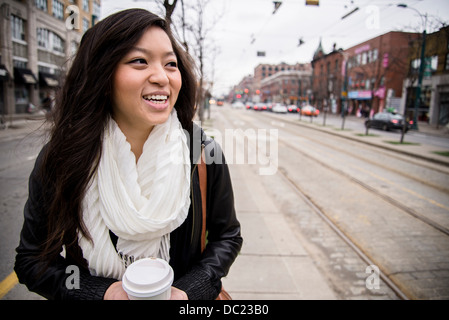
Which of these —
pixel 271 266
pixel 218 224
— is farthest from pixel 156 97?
pixel 271 266

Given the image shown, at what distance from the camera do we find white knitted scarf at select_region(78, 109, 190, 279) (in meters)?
1.08

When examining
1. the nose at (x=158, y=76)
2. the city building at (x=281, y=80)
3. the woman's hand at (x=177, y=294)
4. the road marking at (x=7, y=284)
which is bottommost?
the road marking at (x=7, y=284)

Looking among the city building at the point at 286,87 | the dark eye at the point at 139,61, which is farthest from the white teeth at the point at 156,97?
the city building at the point at 286,87

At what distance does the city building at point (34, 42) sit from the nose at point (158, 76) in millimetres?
619

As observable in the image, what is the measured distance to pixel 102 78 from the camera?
3.58ft

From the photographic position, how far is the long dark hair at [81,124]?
3.52 feet

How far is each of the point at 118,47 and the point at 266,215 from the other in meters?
4.25

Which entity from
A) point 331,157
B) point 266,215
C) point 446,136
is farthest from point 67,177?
point 446,136

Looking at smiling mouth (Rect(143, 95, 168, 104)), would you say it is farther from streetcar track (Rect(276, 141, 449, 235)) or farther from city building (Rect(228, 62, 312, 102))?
city building (Rect(228, 62, 312, 102))

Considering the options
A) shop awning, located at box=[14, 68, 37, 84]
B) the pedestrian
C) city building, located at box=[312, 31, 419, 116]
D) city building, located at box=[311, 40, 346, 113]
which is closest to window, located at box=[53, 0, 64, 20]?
the pedestrian

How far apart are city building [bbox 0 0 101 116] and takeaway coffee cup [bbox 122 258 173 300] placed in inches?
43.5

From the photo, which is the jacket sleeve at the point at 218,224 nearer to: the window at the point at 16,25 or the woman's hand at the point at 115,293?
the woman's hand at the point at 115,293

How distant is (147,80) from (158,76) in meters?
0.05
